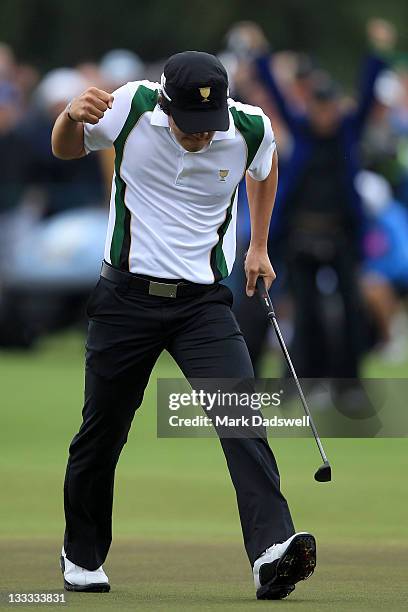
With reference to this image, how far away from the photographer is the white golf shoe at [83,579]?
7922 millimetres

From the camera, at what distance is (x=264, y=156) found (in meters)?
7.93

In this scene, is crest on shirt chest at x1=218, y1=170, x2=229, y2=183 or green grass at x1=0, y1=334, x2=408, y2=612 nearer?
crest on shirt chest at x1=218, y1=170, x2=229, y2=183

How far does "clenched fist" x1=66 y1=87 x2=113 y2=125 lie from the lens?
24.7 feet

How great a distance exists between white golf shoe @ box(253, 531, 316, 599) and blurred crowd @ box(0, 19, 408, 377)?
686cm

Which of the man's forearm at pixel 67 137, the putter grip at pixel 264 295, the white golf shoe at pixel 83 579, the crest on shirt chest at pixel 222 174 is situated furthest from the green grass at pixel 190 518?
the man's forearm at pixel 67 137

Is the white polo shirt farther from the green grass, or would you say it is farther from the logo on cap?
the green grass

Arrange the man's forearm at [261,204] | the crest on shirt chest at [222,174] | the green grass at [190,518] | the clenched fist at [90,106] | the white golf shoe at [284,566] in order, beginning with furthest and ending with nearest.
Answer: the man's forearm at [261,204], the green grass at [190,518], the crest on shirt chest at [222,174], the clenched fist at [90,106], the white golf shoe at [284,566]

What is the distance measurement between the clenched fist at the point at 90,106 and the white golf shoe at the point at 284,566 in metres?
1.81

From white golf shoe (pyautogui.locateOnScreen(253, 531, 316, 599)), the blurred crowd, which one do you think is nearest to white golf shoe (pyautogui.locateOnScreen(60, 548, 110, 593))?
white golf shoe (pyautogui.locateOnScreen(253, 531, 316, 599))

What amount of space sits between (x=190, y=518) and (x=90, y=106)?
3.29m

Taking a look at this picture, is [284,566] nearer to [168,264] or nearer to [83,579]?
[83,579]

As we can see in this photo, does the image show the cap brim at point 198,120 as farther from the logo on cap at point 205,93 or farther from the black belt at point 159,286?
the black belt at point 159,286

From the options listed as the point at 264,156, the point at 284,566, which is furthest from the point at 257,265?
the point at 284,566

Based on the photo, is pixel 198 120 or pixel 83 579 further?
pixel 83 579
